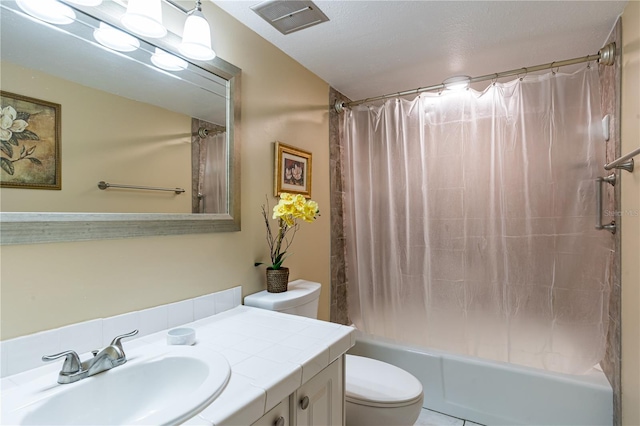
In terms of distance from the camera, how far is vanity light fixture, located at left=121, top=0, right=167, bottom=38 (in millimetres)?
1029

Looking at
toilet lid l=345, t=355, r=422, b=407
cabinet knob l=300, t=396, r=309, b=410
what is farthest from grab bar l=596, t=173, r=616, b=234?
cabinet knob l=300, t=396, r=309, b=410

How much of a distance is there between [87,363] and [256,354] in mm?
444

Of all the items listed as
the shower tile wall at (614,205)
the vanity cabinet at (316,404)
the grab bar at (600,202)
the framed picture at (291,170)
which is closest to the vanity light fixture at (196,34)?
the framed picture at (291,170)

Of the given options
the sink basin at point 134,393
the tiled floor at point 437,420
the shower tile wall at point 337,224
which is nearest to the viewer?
the sink basin at point 134,393

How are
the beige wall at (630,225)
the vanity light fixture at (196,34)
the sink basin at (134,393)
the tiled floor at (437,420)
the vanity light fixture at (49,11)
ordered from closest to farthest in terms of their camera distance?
the sink basin at (134,393)
the vanity light fixture at (49,11)
the vanity light fixture at (196,34)
the beige wall at (630,225)
the tiled floor at (437,420)

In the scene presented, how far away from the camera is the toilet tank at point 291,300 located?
4.93ft

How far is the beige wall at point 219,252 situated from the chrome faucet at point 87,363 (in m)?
0.20

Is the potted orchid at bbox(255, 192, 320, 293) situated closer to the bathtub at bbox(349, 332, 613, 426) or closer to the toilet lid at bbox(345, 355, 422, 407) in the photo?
the toilet lid at bbox(345, 355, 422, 407)

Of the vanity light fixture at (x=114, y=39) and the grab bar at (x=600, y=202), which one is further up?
the vanity light fixture at (x=114, y=39)

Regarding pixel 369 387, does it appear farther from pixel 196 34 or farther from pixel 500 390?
pixel 196 34

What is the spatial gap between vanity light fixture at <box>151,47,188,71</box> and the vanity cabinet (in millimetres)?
1286

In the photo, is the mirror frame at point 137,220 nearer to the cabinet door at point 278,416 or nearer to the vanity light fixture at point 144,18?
the vanity light fixture at point 144,18

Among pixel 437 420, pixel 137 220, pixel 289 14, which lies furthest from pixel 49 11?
pixel 437 420

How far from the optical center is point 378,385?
1511mm
